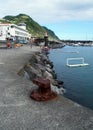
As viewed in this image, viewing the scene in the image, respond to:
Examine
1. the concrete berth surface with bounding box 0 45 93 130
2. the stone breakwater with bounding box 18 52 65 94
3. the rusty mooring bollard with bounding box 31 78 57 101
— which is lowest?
the stone breakwater with bounding box 18 52 65 94

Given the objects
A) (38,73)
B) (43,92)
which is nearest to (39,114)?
(43,92)

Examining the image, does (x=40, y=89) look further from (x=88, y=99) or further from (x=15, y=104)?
(x=88, y=99)

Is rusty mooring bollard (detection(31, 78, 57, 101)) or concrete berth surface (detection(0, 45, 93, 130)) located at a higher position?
rusty mooring bollard (detection(31, 78, 57, 101))

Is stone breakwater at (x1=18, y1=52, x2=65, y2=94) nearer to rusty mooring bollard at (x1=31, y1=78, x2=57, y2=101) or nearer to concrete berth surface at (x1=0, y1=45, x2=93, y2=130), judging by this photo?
concrete berth surface at (x1=0, y1=45, x2=93, y2=130)

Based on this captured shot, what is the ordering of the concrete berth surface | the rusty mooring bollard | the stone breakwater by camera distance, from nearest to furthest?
the concrete berth surface
the rusty mooring bollard
the stone breakwater

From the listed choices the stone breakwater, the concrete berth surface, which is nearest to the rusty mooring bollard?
the concrete berth surface

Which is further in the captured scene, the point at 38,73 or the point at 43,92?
the point at 38,73

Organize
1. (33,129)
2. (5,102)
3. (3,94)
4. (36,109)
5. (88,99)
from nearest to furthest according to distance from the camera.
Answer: (33,129), (36,109), (5,102), (3,94), (88,99)

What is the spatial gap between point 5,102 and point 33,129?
8.28 ft

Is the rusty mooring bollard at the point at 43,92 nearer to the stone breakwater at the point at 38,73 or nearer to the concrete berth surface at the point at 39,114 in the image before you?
the concrete berth surface at the point at 39,114

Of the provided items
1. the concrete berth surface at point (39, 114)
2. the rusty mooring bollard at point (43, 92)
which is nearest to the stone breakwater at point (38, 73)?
the concrete berth surface at point (39, 114)

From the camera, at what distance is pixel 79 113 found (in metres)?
8.49

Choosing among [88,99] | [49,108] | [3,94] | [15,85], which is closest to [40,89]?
[49,108]

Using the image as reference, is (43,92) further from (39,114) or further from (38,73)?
(38,73)
